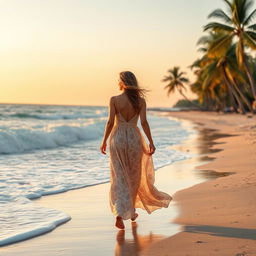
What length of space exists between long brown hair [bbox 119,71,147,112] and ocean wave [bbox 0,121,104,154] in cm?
1176

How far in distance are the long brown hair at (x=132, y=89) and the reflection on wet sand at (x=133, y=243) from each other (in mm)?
1466

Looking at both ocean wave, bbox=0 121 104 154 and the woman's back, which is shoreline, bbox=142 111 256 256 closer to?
the woman's back

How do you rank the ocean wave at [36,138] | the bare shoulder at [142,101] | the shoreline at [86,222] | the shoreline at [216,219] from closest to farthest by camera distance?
the shoreline at [216,219]
the shoreline at [86,222]
the bare shoulder at [142,101]
the ocean wave at [36,138]

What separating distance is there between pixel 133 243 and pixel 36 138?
607 inches

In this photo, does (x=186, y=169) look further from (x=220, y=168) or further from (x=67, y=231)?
(x=67, y=231)

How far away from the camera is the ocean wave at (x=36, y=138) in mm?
17000

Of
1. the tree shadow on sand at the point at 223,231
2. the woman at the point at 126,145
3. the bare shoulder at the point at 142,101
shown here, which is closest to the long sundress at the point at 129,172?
the woman at the point at 126,145

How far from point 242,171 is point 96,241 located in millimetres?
5001

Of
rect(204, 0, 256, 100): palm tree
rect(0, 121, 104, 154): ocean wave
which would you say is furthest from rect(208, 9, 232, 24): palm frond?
rect(0, 121, 104, 154): ocean wave

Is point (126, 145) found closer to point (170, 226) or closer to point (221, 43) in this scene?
point (170, 226)

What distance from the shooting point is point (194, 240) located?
14.5 ft

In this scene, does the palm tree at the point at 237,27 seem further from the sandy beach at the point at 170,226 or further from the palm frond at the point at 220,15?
the sandy beach at the point at 170,226

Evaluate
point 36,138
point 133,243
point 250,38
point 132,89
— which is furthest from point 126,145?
point 250,38

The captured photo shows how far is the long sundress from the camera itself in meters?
5.20
